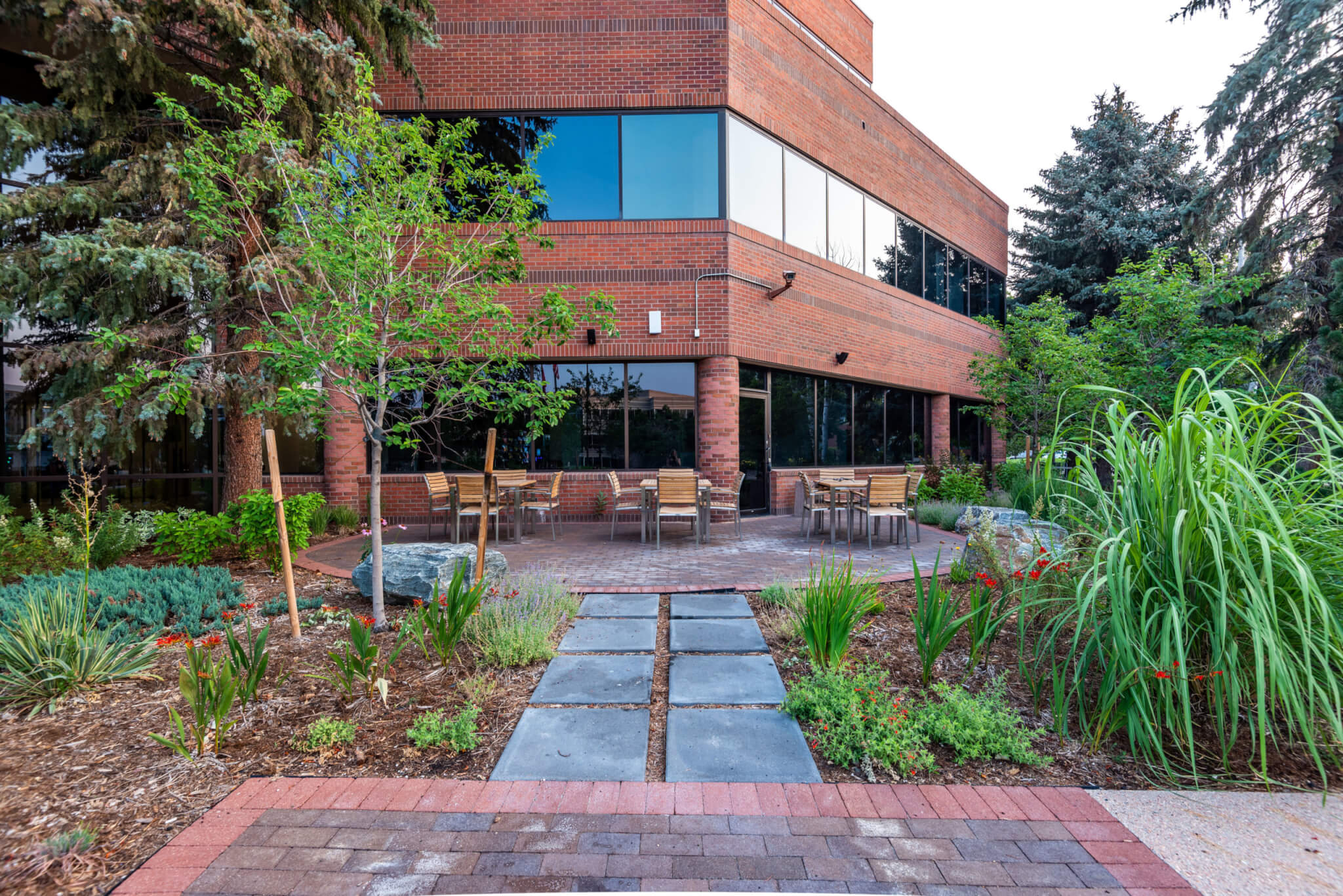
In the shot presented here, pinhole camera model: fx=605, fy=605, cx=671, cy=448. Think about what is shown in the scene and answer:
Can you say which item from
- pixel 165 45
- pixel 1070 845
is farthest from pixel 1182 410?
pixel 165 45

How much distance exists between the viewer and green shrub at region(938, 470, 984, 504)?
12.1 m

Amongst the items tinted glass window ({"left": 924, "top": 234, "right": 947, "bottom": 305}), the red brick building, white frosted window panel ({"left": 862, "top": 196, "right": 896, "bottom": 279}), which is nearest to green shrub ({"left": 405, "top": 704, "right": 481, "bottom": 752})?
the red brick building

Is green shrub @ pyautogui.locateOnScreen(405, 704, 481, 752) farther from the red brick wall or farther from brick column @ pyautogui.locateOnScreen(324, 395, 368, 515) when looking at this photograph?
the red brick wall

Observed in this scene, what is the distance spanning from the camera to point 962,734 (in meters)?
2.74

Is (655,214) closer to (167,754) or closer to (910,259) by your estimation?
(910,259)

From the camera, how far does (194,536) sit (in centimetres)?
647

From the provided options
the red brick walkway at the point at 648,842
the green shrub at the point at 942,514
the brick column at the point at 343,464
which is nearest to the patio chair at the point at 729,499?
the green shrub at the point at 942,514

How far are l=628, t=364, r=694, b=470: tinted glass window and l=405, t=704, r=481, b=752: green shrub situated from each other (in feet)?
26.2

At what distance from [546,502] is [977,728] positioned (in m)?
7.85

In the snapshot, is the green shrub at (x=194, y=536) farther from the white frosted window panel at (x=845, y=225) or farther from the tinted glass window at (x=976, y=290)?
the tinted glass window at (x=976, y=290)

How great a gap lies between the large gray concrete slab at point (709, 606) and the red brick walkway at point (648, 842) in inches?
89.1

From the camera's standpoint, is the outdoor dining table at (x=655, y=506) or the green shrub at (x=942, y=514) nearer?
the outdoor dining table at (x=655, y=506)

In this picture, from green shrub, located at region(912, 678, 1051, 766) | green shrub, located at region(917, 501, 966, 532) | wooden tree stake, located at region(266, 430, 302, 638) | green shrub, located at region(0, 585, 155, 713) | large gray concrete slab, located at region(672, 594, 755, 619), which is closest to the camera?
green shrub, located at region(912, 678, 1051, 766)

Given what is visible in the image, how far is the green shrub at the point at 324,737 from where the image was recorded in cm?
276
